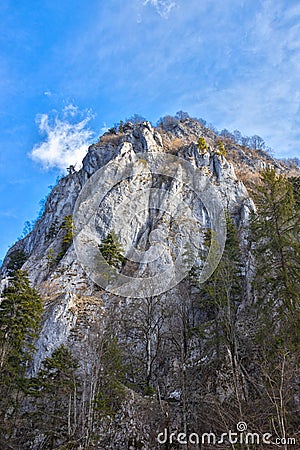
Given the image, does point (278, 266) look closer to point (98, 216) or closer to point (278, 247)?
point (278, 247)

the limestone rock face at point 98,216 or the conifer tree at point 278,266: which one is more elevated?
the limestone rock face at point 98,216

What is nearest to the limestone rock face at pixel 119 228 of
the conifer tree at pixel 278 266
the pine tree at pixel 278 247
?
the conifer tree at pixel 278 266

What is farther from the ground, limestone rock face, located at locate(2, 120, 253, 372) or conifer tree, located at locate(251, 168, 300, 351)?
limestone rock face, located at locate(2, 120, 253, 372)

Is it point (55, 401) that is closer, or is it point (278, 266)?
point (55, 401)

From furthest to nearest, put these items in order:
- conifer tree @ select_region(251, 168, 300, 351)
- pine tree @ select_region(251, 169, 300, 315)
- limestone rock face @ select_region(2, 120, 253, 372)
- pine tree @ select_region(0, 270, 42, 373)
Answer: limestone rock face @ select_region(2, 120, 253, 372) → pine tree @ select_region(0, 270, 42, 373) → pine tree @ select_region(251, 169, 300, 315) → conifer tree @ select_region(251, 168, 300, 351)

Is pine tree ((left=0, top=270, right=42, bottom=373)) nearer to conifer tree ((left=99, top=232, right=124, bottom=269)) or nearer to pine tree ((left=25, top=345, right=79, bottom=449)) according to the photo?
pine tree ((left=25, top=345, right=79, bottom=449))

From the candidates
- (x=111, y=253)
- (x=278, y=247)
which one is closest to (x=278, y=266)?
(x=278, y=247)

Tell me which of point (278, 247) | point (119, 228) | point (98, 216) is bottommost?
point (278, 247)

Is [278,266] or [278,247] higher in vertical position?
[278,247]

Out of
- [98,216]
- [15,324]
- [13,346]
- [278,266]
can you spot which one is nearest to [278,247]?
[278,266]

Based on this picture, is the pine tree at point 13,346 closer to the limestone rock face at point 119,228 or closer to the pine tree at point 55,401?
the pine tree at point 55,401

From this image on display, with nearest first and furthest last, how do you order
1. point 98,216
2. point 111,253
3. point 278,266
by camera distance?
point 278,266, point 111,253, point 98,216

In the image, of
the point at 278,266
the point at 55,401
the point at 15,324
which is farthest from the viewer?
the point at 15,324

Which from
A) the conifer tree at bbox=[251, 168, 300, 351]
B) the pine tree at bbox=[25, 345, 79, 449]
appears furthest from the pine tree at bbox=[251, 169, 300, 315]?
the pine tree at bbox=[25, 345, 79, 449]
